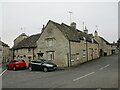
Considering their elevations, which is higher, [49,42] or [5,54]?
[49,42]

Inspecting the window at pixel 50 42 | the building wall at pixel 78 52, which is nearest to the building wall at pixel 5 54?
the window at pixel 50 42

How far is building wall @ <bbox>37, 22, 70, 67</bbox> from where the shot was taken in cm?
2058

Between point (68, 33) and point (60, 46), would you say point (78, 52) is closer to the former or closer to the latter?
point (68, 33)

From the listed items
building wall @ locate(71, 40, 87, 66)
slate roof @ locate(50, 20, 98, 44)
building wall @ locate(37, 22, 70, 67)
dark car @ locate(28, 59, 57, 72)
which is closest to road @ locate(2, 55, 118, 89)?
dark car @ locate(28, 59, 57, 72)

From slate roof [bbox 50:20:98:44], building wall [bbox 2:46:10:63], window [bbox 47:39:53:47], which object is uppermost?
slate roof [bbox 50:20:98:44]

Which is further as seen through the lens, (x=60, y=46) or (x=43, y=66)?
(x=60, y=46)

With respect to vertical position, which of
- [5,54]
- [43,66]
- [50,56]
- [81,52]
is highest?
[81,52]

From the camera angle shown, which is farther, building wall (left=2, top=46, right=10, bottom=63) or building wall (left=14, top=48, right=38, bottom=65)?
building wall (left=2, top=46, right=10, bottom=63)

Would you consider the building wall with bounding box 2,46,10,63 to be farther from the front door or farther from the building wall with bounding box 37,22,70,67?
the front door

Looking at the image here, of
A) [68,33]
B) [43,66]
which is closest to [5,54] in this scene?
[68,33]

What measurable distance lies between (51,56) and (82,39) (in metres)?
7.17

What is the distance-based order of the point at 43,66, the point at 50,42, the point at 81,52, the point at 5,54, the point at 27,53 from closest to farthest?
the point at 43,66, the point at 50,42, the point at 81,52, the point at 27,53, the point at 5,54

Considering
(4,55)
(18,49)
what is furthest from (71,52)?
(4,55)

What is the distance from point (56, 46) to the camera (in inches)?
846
